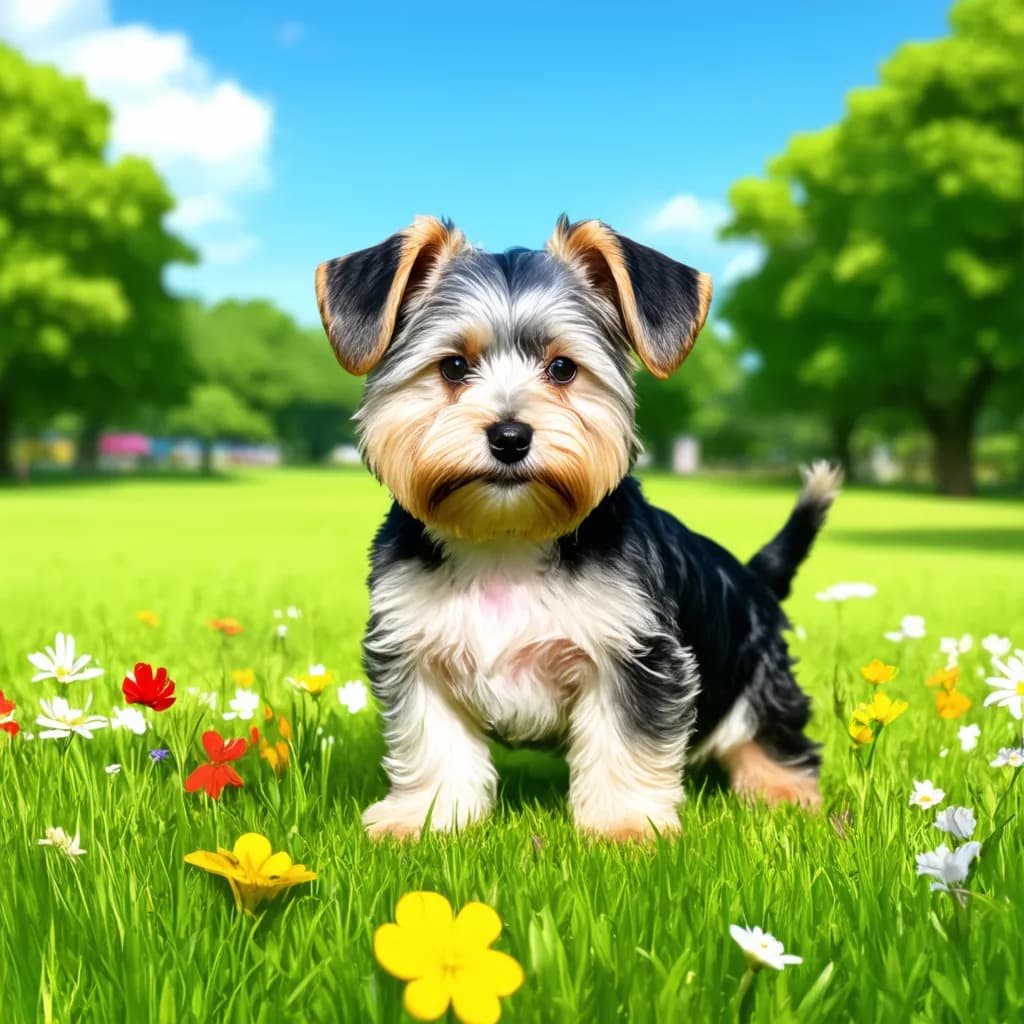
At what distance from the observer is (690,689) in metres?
3.84

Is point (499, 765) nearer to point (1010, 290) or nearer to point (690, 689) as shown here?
point (690, 689)

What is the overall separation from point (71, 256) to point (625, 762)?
43.2 meters

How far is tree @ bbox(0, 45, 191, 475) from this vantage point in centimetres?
3925

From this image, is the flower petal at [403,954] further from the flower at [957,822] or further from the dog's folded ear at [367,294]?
the dog's folded ear at [367,294]

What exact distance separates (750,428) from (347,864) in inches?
3471

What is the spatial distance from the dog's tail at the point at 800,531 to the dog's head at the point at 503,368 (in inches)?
57.4

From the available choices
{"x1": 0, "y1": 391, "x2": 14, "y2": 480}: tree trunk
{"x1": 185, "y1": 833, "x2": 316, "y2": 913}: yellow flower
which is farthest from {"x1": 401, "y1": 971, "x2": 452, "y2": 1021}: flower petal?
{"x1": 0, "y1": 391, "x2": 14, "y2": 480}: tree trunk

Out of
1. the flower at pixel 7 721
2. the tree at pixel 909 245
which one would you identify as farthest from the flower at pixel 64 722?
the tree at pixel 909 245

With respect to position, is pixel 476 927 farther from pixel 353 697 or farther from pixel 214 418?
pixel 214 418

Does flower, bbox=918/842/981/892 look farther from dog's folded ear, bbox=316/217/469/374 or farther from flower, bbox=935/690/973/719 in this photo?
dog's folded ear, bbox=316/217/469/374

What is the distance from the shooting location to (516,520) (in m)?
3.56

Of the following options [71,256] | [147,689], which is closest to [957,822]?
[147,689]

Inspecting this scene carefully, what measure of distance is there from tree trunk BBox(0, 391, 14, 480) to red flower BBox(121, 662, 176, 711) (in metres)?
46.5

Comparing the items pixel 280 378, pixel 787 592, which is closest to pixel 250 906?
pixel 787 592
